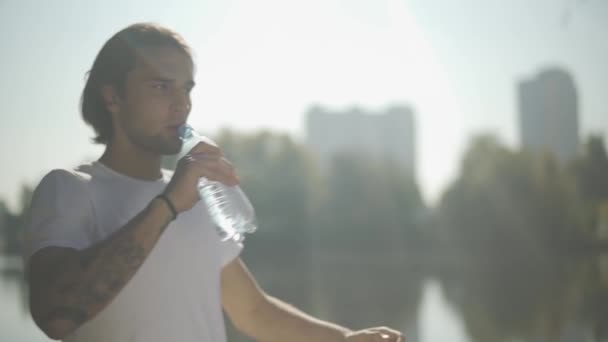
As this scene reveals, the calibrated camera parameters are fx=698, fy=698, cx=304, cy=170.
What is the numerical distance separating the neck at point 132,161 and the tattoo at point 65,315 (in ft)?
1.53

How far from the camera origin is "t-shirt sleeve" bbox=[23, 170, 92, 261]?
4.86ft

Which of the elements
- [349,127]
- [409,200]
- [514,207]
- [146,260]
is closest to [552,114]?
[409,200]

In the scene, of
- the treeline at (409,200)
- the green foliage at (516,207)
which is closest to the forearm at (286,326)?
the treeline at (409,200)

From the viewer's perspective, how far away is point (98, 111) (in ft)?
6.38

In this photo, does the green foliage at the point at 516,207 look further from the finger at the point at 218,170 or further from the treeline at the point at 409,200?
the finger at the point at 218,170

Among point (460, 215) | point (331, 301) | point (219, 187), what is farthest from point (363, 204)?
point (219, 187)

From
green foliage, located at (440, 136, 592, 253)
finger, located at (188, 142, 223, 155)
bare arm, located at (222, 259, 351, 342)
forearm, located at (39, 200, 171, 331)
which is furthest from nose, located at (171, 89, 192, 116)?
green foliage, located at (440, 136, 592, 253)

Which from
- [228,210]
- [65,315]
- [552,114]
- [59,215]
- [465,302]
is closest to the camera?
[65,315]

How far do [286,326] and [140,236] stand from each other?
68 centimetres

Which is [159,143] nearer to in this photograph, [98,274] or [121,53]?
[121,53]

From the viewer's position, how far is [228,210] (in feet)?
6.66

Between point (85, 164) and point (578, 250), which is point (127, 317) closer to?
point (85, 164)

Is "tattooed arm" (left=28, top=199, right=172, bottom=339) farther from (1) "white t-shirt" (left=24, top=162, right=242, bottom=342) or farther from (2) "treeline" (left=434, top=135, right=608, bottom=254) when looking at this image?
(2) "treeline" (left=434, top=135, right=608, bottom=254)

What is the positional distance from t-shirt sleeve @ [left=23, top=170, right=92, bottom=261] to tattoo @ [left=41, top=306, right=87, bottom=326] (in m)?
0.14
